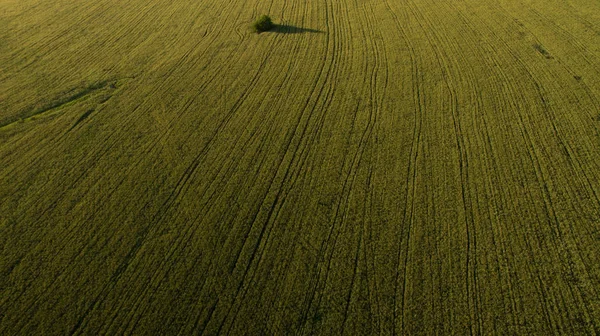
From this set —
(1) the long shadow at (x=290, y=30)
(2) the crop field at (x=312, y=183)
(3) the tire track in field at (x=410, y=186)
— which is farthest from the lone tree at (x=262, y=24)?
(3) the tire track in field at (x=410, y=186)

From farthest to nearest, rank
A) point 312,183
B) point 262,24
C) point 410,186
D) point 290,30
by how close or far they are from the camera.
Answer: point 290,30
point 262,24
point 312,183
point 410,186

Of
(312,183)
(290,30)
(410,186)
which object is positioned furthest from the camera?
(290,30)

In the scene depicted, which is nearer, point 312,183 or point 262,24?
point 312,183

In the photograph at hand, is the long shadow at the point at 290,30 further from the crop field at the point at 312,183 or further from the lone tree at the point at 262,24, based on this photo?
the crop field at the point at 312,183

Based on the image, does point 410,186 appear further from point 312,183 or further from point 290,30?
point 290,30

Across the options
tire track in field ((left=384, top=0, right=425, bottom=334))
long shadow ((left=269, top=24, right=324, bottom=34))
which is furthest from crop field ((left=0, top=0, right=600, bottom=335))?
long shadow ((left=269, top=24, right=324, bottom=34))

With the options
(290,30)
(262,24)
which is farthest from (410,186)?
(262,24)

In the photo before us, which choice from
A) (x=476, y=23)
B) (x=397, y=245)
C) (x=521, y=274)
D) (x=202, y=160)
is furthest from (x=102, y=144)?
(x=476, y=23)
